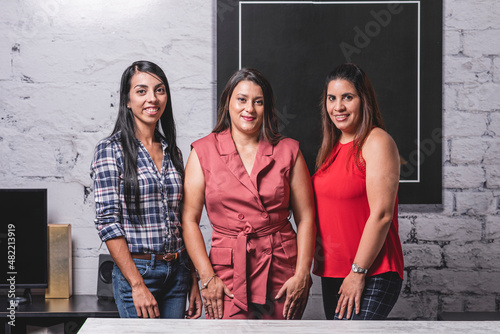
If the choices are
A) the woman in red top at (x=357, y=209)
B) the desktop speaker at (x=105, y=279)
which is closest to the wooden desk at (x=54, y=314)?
the desktop speaker at (x=105, y=279)

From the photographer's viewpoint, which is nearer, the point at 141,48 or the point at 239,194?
the point at 239,194

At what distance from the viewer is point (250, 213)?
1.89 m

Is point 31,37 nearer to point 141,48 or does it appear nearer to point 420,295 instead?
point 141,48

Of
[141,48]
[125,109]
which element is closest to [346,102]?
[125,109]

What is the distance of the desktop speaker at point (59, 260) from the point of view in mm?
2508

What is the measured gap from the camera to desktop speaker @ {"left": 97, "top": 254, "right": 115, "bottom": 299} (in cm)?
251

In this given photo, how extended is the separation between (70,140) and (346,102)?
1.52 m

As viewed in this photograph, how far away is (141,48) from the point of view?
2.66 metres

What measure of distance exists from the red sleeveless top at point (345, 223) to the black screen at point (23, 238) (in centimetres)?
140

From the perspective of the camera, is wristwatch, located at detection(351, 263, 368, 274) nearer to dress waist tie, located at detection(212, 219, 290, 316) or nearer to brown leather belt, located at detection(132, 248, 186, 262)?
dress waist tie, located at detection(212, 219, 290, 316)

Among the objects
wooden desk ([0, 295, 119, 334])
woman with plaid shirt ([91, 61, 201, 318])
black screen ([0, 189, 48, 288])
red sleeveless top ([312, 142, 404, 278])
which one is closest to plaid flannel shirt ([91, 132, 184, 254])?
woman with plaid shirt ([91, 61, 201, 318])

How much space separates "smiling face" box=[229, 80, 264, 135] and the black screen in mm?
1127

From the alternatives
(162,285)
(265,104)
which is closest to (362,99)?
(265,104)

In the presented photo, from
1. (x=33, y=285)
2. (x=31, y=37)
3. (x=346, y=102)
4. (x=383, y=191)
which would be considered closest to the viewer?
(x=383, y=191)
